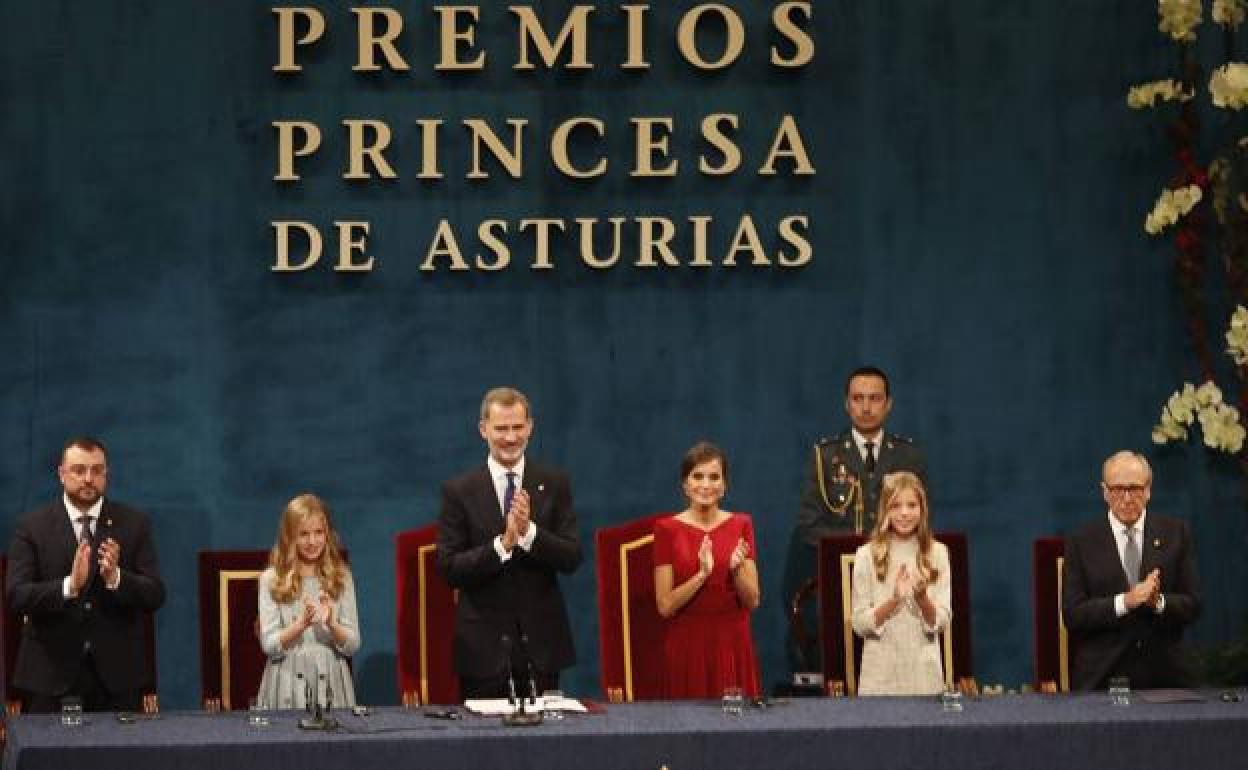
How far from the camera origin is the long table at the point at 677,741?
17.7 ft

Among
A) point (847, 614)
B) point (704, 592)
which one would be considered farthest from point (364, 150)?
point (847, 614)

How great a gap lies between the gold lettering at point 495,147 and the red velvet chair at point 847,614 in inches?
90.7

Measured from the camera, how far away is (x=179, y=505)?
8.71 m

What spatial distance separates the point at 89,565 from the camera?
22.6 feet

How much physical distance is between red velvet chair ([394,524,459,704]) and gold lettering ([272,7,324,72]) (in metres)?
2.27

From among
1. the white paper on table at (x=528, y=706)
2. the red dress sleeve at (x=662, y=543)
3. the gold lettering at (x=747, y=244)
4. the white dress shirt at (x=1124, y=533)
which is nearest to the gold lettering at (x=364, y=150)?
the gold lettering at (x=747, y=244)

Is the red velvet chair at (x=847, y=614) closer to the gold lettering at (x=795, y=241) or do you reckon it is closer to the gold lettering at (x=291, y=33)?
the gold lettering at (x=795, y=241)

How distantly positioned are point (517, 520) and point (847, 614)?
136 centimetres

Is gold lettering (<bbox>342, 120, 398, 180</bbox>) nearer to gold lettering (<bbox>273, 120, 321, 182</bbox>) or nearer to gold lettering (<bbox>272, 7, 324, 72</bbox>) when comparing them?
gold lettering (<bbox>273, 120, 321, 182</bbox>)

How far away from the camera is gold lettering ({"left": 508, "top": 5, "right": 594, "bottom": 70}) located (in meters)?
8.75

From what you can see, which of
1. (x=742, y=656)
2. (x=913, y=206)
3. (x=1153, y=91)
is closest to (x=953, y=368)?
(x=913, y=206)

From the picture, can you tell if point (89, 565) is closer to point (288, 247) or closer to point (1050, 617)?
point (288, 247)

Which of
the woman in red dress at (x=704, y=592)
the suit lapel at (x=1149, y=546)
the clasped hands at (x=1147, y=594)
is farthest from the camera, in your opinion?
the woman in red dress at (x=704, y=592)

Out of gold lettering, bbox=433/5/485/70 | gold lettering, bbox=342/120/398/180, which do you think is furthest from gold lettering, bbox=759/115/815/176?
gold lettering, bbox=342/120/398/180
